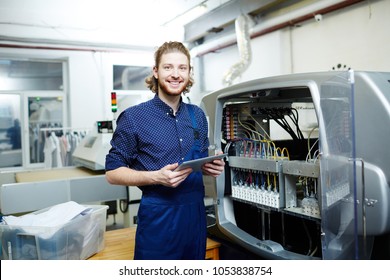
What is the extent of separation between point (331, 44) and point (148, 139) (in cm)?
275

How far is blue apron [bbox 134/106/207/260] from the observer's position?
1162 millimetres

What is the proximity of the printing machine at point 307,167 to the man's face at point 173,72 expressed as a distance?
0.21 m

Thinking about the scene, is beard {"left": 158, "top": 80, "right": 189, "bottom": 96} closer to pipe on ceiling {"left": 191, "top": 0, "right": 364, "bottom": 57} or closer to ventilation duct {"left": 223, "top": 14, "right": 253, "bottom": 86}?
pipe on ceiling {"left": 191, "top": 0, "right": 364, "bottom": 57}

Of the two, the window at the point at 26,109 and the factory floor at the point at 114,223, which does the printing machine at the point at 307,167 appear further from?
the window at the point at 26,109

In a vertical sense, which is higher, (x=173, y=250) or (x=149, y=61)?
(x=149, y=61)

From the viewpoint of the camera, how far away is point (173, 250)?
1.18 meters

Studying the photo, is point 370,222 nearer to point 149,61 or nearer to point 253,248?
point 253,248

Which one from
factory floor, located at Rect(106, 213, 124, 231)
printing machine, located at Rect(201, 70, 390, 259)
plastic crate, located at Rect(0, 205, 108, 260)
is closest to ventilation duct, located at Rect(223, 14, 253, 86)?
factory floor, located at Rect(106, 213, 124, 231)

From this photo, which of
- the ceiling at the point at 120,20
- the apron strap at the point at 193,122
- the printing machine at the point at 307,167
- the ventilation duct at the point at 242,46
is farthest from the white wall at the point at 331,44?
the apron strap at the point at 193,122

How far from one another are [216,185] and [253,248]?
0.28 metres

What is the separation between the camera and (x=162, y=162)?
117cm

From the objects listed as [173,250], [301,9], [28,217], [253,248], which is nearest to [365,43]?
[301,9]

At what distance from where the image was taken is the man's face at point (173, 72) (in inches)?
46.1
